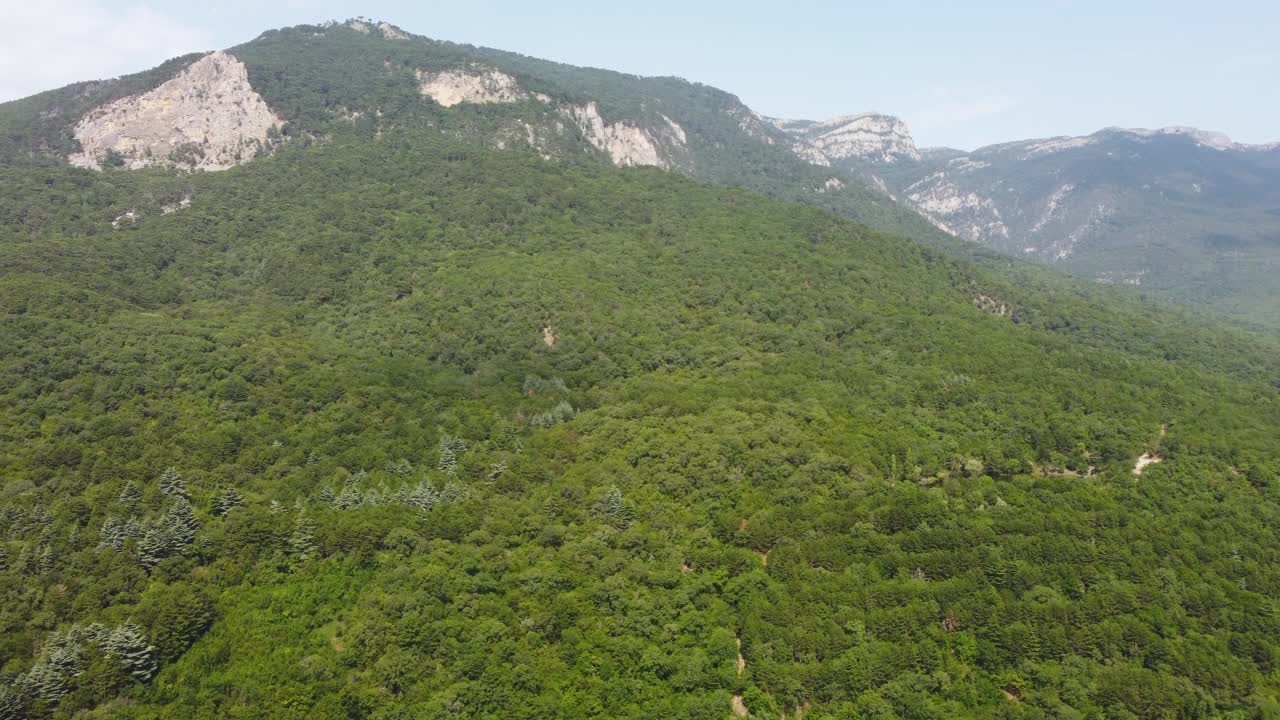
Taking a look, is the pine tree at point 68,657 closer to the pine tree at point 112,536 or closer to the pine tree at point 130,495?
the pine tree at point 112,536

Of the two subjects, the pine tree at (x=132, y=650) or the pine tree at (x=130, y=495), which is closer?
the pine tree at (x=132, y=650)

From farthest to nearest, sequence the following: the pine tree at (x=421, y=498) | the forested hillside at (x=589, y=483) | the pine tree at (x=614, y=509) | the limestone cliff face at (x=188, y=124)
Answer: the limestone cliff face at (x=188, y=124) < the pine tree at (x=421, y=498) < the pine tree at (x=614, y=509) < the forested hillside at (x=589, y=483)

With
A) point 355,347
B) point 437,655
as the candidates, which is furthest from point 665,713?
point 355,347

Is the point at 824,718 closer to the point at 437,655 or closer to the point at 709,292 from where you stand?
the point at 437,655

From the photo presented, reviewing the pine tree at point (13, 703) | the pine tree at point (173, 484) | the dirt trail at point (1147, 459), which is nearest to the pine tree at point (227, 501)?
the pine tree at point (173, 484)

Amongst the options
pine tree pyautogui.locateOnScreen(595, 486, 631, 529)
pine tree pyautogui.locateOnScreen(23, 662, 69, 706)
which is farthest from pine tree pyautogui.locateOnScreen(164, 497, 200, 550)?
pine tree pyautogui.locateOnScreen(595, 486, 631, 529)

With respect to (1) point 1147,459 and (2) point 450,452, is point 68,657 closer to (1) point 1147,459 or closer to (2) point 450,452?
(2) point 450,452

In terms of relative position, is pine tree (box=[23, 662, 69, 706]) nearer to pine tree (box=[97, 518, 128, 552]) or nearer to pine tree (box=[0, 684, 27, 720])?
pine tree (box=[0, 684, 27, 720])
